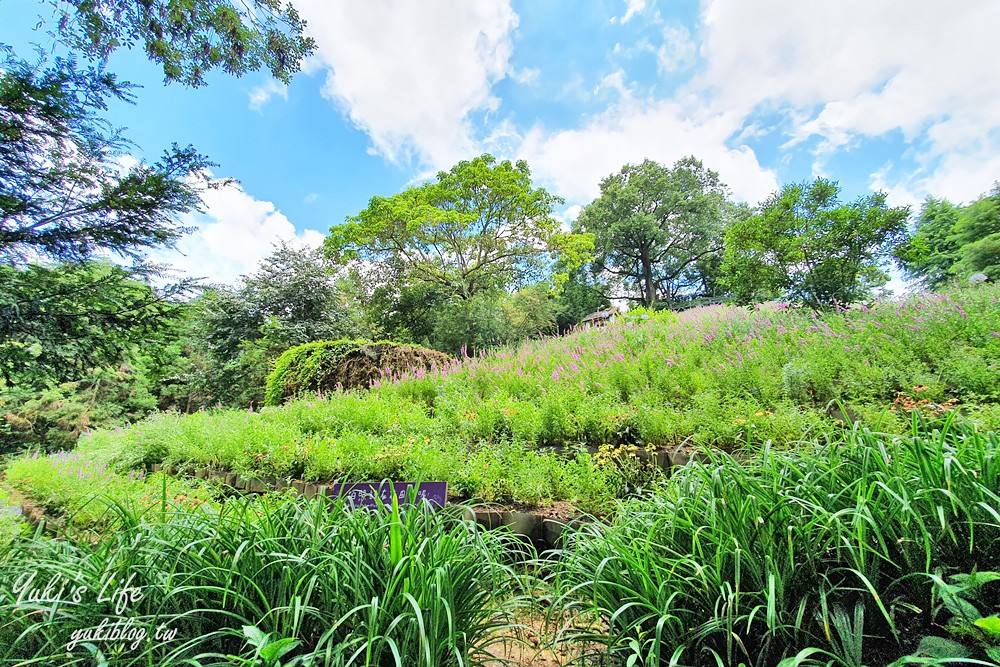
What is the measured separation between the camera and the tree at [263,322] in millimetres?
10164

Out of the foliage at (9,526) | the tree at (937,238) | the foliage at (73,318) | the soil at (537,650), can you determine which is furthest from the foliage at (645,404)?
the tree at (937,238)

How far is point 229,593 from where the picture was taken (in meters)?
1.16

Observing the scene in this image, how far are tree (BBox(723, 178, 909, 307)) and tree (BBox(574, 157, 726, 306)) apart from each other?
769 inches

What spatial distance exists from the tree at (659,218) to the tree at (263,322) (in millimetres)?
19056

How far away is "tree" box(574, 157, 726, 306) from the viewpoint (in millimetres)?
25172

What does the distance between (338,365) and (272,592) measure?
5957mm

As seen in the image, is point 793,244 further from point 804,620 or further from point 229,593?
point 229,593

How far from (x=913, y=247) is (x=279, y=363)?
33.3ft

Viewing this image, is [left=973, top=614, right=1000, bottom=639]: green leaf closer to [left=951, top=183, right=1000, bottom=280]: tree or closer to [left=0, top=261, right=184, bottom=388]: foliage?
[left=0, top=261, right=184, bottom=388]: foliage

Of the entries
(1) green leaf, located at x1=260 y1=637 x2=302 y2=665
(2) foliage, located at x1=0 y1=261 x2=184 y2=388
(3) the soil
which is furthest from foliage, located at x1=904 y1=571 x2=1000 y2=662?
(2) foliage, located at x1=0 y1=261 x2=184 y2=388

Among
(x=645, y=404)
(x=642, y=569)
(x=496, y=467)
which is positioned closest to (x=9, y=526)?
(x=496, y=467)

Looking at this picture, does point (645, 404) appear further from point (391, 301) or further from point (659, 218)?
point (659, 218)

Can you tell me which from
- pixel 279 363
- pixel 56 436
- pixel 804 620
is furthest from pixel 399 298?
pixel 804 620

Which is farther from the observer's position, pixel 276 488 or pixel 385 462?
pixel 276 488
